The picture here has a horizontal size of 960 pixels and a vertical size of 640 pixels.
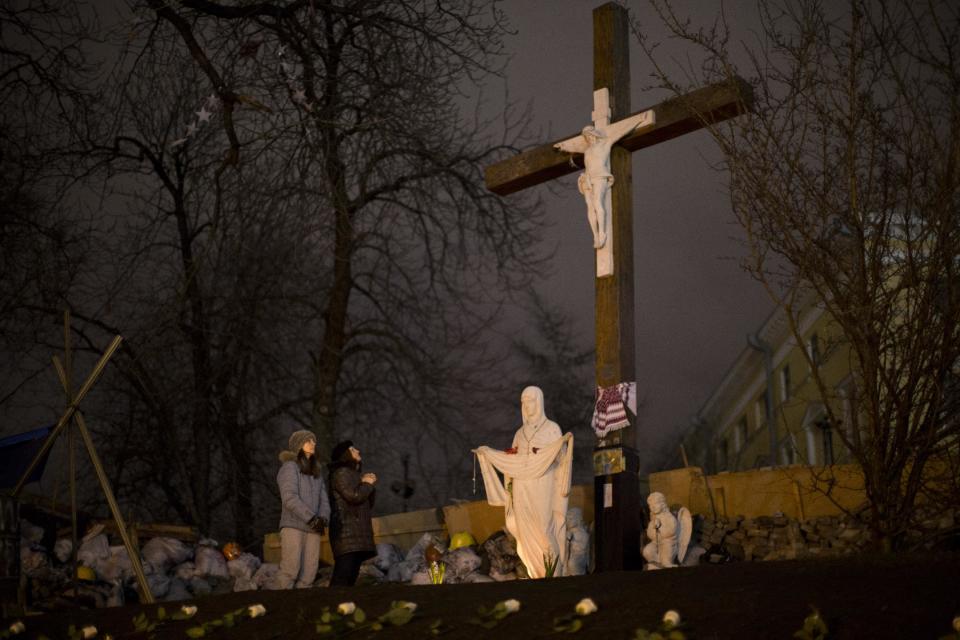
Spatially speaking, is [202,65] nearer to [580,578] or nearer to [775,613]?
[580,578]

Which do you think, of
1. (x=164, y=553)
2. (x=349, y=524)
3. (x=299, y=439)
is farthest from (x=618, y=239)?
(x=164, y=553)

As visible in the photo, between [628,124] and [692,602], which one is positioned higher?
[628,124]

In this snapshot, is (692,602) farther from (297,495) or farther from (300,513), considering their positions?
(297,495)

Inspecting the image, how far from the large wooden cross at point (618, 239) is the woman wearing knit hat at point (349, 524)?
1818mm

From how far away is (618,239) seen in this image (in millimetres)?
10773

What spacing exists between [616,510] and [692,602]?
13.0 feet

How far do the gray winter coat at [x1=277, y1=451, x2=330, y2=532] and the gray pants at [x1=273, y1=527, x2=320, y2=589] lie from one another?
7cm

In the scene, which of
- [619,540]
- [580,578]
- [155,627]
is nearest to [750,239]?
[580,578]

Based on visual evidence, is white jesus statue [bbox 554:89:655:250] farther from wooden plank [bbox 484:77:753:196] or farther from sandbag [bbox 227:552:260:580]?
sandbag [bbox 227:552:260:580]

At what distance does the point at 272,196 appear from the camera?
15.4m

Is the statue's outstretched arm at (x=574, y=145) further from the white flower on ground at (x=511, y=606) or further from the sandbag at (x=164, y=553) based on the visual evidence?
the sandbag at (x=164, y=553)

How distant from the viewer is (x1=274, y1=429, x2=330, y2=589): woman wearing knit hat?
32.9ft

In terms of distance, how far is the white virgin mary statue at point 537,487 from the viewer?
1026 cm

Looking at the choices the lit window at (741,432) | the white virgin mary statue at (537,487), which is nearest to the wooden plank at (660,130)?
the white virgin mary statue at (537,487)
